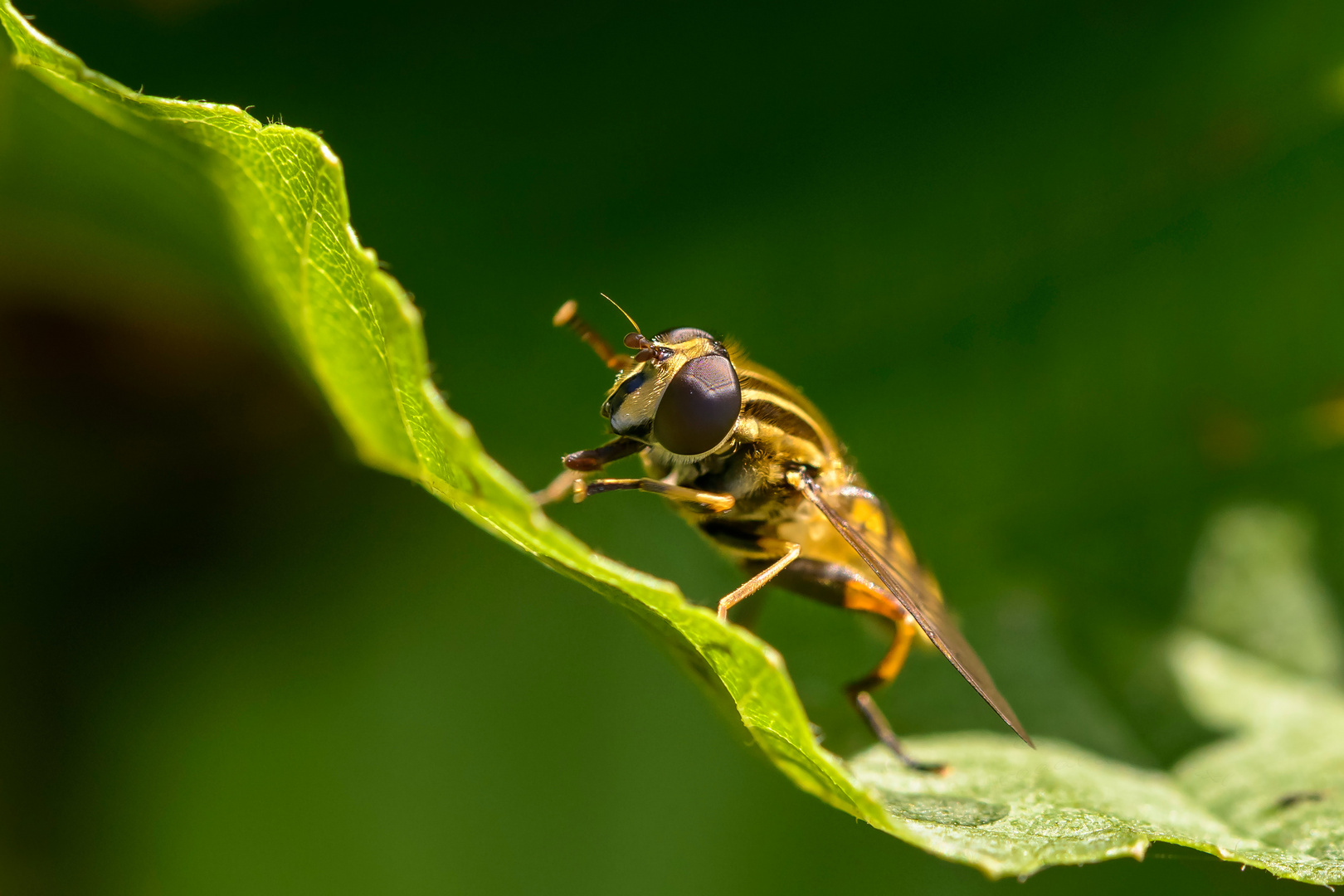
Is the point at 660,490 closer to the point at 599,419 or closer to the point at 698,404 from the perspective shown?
the point at 698,404

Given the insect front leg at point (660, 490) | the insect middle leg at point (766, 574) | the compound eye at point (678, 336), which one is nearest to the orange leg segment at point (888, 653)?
the insect middle leg at point (766, 574)

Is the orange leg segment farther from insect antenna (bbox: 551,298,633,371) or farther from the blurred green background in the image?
insect antenna (bbox: 551,298,633,371)

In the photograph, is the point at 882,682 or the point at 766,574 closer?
the point at 766,574

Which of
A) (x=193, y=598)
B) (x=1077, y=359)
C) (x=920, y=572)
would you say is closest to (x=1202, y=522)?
(x=1077, y=359)

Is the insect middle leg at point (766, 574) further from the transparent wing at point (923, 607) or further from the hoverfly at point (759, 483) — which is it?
the transparent wing at point (923, 607)

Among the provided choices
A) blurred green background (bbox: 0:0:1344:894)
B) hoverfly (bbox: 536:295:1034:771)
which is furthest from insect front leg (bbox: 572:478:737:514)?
blurred green background (bbox: 0:0:1344:894)

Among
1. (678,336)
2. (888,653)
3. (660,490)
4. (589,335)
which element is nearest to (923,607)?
(888,653)
